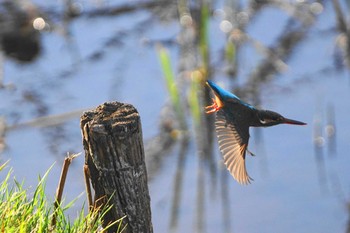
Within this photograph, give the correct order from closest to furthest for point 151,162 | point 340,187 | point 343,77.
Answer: point 340,187, point 151,162, point 343,77

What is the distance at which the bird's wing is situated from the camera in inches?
103

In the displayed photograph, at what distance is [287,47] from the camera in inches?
245

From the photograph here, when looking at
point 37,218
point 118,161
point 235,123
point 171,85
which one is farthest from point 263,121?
point 171,85

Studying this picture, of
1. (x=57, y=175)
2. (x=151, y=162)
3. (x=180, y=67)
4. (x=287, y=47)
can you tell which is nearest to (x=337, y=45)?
(x=287, y=47)

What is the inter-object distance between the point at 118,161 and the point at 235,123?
1.40ft

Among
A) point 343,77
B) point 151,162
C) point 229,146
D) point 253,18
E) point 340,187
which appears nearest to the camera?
point 229,146

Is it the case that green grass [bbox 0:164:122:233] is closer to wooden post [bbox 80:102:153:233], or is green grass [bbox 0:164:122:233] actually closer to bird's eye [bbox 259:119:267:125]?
wooden post [bbox 80:102:153:233]

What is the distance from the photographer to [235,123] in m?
2.60

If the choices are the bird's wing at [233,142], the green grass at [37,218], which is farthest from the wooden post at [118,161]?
the bird's wing at [233,142]

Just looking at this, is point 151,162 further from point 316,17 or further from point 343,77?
point 316,17

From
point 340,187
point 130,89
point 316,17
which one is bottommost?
point 340,187

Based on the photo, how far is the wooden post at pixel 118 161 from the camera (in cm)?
282

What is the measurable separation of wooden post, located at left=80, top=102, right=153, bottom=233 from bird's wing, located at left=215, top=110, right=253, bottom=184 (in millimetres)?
328

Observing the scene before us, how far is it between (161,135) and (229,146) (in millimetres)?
2946
